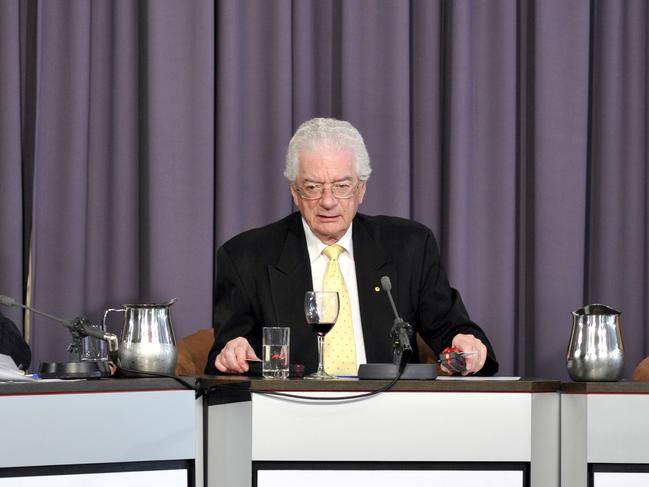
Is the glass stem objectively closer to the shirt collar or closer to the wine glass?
the wine glass

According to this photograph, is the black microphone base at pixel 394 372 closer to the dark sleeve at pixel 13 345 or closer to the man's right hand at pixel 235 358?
the man's right hand at pixel 235 358

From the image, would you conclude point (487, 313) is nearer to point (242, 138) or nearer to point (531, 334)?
point (531, 334)

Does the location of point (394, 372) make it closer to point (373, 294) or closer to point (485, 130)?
point (373, 294)

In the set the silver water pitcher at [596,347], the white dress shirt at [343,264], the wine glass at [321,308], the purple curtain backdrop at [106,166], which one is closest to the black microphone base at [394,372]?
the wine glass at [321,308]

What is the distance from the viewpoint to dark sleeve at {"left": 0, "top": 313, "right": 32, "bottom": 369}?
303cm

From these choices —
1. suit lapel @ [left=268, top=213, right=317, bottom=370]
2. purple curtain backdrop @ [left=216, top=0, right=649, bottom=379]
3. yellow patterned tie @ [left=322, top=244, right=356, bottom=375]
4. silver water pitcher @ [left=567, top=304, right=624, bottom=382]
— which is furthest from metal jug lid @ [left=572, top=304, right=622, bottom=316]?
purple curtain backdrop @ [left=216, top=0, right=649, bottom=379]

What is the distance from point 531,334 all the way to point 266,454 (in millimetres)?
2018

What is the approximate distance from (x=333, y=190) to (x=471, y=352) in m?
0.72

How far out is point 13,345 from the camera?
3.05 metres

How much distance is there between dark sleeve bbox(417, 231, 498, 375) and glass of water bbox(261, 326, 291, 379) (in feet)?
2.80

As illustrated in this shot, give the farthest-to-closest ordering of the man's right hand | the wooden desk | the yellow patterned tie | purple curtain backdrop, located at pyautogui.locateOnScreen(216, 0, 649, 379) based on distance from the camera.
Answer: purple curtain backdrop, located at pyautogui.locateOnScreen(216, 0, 649, 379)
the yellow patterned tie
the man's right hand
the wooden desk

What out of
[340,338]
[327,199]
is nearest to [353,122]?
[327,199]

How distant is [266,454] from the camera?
2.03m

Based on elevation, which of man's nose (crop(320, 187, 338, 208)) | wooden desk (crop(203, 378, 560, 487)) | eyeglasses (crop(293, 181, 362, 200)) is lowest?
wooden desk (crop(203, 378, 560, 487))
